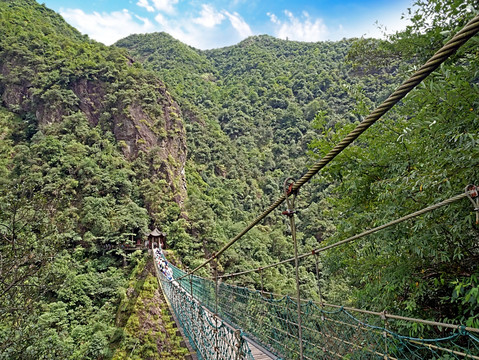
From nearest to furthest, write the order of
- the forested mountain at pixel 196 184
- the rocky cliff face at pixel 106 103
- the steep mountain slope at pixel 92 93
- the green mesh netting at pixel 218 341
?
1. the green mesh netting at pixel 218 341
2. the forested mountain at pixel 196 184
3. the rocky cliff face at pixel 106 103
4. the steep mountain slope at pixel 92 93

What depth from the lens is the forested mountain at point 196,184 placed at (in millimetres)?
1726

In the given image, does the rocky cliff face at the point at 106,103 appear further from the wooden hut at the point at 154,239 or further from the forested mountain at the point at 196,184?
the wooden hut at the point at 154,239

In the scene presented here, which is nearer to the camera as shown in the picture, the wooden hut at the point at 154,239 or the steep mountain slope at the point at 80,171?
the steep mountain slope at the point at 80,171

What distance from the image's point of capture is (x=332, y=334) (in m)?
2.34

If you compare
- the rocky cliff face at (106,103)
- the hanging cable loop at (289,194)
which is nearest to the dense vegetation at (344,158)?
the hanging cable loop at (289,194)

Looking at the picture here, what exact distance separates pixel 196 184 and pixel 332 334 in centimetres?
1540

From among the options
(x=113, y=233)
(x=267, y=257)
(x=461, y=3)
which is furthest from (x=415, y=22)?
(x=267, y=257)

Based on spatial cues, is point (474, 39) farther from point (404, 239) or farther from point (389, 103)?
point (389, 103)

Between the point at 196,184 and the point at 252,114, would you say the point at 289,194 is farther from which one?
the point at 252,114

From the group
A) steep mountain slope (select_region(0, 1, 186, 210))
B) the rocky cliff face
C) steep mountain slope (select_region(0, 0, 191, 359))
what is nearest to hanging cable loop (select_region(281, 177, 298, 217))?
steep mountain slope (select_region(0, 0, 191, 359))

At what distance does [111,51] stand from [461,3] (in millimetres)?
20832

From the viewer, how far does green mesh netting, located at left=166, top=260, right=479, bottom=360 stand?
1.60 metres

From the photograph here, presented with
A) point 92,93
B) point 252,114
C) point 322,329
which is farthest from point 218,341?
point 252,114

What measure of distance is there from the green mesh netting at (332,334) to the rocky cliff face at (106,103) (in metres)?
10.9
